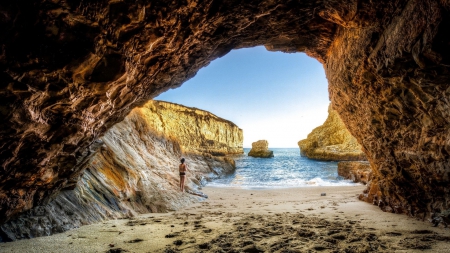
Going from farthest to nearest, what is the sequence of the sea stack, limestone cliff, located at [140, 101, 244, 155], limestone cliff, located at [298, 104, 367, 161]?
the sea stack → limestone cliff, located at [298, 104, 367, 161] → limestone cliff, located at [140, 101, 244, 155]

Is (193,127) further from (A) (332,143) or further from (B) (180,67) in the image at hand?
(A) (332,143)

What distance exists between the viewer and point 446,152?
12.7ft

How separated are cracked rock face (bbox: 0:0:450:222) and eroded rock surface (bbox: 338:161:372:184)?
1059cm

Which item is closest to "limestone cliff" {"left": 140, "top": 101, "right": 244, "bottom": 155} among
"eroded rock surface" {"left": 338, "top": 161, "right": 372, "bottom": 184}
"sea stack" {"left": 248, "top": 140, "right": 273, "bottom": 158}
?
"eroded rock surface" {"left": 338, "top": 161, "right": 372, "bottom": 184}

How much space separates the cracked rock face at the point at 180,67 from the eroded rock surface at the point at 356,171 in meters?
10.6

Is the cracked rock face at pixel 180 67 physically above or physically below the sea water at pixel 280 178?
above

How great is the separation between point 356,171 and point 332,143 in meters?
37.9

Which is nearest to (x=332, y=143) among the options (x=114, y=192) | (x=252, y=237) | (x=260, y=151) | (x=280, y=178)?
(x=260, y=151)

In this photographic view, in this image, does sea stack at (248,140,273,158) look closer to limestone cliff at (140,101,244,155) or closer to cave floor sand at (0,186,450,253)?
limestone cliff at (140,101,244,155)

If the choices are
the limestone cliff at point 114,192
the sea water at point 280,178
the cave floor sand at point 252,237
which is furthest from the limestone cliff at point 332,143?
the cave floor sand at point 252,237

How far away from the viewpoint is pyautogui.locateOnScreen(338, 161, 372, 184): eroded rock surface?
15.3m

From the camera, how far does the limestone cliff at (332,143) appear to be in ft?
144

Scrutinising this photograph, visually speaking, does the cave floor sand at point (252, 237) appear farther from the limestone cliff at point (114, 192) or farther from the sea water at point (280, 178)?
the sea water at point (280, 178)

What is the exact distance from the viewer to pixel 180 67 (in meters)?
5.12
